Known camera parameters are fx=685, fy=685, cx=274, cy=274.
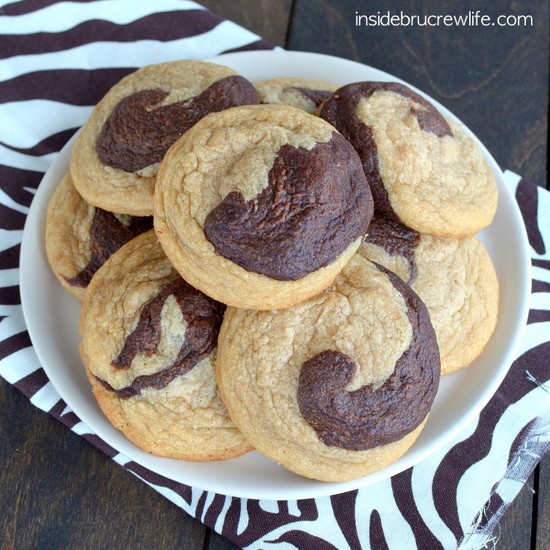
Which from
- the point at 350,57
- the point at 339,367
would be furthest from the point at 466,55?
the point at 339,367

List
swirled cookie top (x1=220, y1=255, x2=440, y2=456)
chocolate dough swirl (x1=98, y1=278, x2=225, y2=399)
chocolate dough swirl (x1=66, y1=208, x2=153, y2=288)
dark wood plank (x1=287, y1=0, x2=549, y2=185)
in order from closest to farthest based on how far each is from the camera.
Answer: swirled cookie top (x1=220, y1=255, x2=440, y2=456), chocolate dough swirl (x1=98, y1=278, x2=225, y2=399), chocolate dough swirl (x1=66, y1=208, x2=153, y2=288), dark wood plank (x1=287, y1=0, x2=549, y2=185)

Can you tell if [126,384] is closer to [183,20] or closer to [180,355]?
[180,355]

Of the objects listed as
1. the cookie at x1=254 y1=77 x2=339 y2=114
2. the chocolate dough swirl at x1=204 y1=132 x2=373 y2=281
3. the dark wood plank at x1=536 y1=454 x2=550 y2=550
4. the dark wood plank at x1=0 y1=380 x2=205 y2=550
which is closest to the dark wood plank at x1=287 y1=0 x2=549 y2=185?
the cookie at x1=254 y1=77 x2=339 y2=114

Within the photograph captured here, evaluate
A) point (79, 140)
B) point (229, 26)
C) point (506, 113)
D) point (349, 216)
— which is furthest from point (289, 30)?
point (349, 216)

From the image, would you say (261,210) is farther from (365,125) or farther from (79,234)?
(79,234)

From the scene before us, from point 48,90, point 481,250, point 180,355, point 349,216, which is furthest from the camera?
point 48,90

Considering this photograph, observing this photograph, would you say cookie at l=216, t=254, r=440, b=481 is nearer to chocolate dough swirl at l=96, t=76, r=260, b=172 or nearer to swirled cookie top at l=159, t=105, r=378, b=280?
swirled cookie top at l=159, t=105, r=378, b=280

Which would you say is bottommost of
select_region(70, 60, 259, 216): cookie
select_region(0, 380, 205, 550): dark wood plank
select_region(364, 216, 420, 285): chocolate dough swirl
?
select_region(0, 380, 205, 550): dark wood plank
